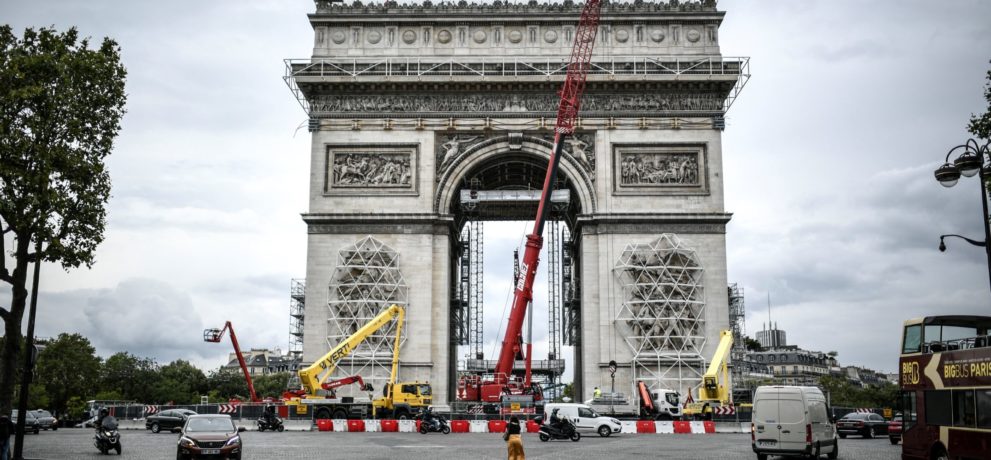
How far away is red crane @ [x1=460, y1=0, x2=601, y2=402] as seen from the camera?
1689 inches

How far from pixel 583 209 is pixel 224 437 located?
92.4ft

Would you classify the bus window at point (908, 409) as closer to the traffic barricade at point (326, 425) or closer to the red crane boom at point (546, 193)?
the red crane boom at point (546, 193)

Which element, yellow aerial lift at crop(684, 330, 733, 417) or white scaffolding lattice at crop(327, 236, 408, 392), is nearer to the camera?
yellow aerial lift at crop(684, 330, 733, 417)

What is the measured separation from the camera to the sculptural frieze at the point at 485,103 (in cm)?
4709

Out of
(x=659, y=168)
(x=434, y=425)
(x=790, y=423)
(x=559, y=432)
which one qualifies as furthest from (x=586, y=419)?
(x=659, y=168)

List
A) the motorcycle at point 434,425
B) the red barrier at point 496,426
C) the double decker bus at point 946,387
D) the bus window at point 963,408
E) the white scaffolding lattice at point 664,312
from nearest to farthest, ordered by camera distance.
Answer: the double decker bus at point 946,387 → the bus window at point 963,408 → the motorcycle at point 434,425 → the red barrier at point 496,426 → the white scaffolding lattice at point 664,312

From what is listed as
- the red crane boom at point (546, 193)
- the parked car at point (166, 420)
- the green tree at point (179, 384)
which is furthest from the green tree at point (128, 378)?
the red crane boom at point (546, 193)

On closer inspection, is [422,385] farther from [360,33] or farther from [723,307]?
[360,33]

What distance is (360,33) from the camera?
1886 inches

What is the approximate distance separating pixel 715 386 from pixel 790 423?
62.3 ft

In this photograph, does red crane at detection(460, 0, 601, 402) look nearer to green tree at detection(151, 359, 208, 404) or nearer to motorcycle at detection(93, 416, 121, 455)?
motorcycle at detection(93, 416, 121, 455)

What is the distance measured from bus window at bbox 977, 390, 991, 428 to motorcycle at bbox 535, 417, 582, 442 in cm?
1682

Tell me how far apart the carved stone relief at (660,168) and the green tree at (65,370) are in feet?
171

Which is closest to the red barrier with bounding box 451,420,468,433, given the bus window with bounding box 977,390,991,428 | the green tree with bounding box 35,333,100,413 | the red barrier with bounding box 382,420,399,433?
the red barrier with bounding box 382,420,399,433
